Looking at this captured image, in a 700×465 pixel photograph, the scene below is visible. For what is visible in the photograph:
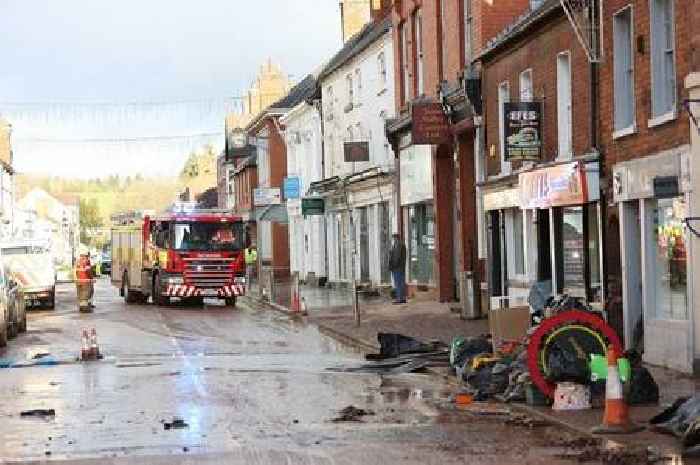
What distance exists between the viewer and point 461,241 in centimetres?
3097

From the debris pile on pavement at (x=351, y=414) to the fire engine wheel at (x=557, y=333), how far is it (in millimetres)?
1930

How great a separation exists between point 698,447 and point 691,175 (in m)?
6.39

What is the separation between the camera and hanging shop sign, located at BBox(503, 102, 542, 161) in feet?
77.1

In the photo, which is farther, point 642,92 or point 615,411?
point 642,92

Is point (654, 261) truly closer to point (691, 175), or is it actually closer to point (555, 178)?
point (691, 175)

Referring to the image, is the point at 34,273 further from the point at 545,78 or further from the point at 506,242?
the point at 545,78

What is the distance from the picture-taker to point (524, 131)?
77.1 ft

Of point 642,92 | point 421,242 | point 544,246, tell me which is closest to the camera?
point 642,92

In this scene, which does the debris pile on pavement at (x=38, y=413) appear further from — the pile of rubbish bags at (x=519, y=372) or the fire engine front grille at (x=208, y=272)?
the fire engine front grille at (x=208, y=272)

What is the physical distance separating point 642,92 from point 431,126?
13571mm

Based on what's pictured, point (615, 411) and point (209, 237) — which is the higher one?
point (209, 237)

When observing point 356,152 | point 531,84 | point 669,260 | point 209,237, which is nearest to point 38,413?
point 669,260

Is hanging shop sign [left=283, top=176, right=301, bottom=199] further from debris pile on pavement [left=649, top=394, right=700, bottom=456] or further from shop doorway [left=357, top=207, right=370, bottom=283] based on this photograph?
debris pile on pavement [left=649, top=394, right=700, bottom=456]

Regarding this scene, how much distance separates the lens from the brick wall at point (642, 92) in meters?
16.4
